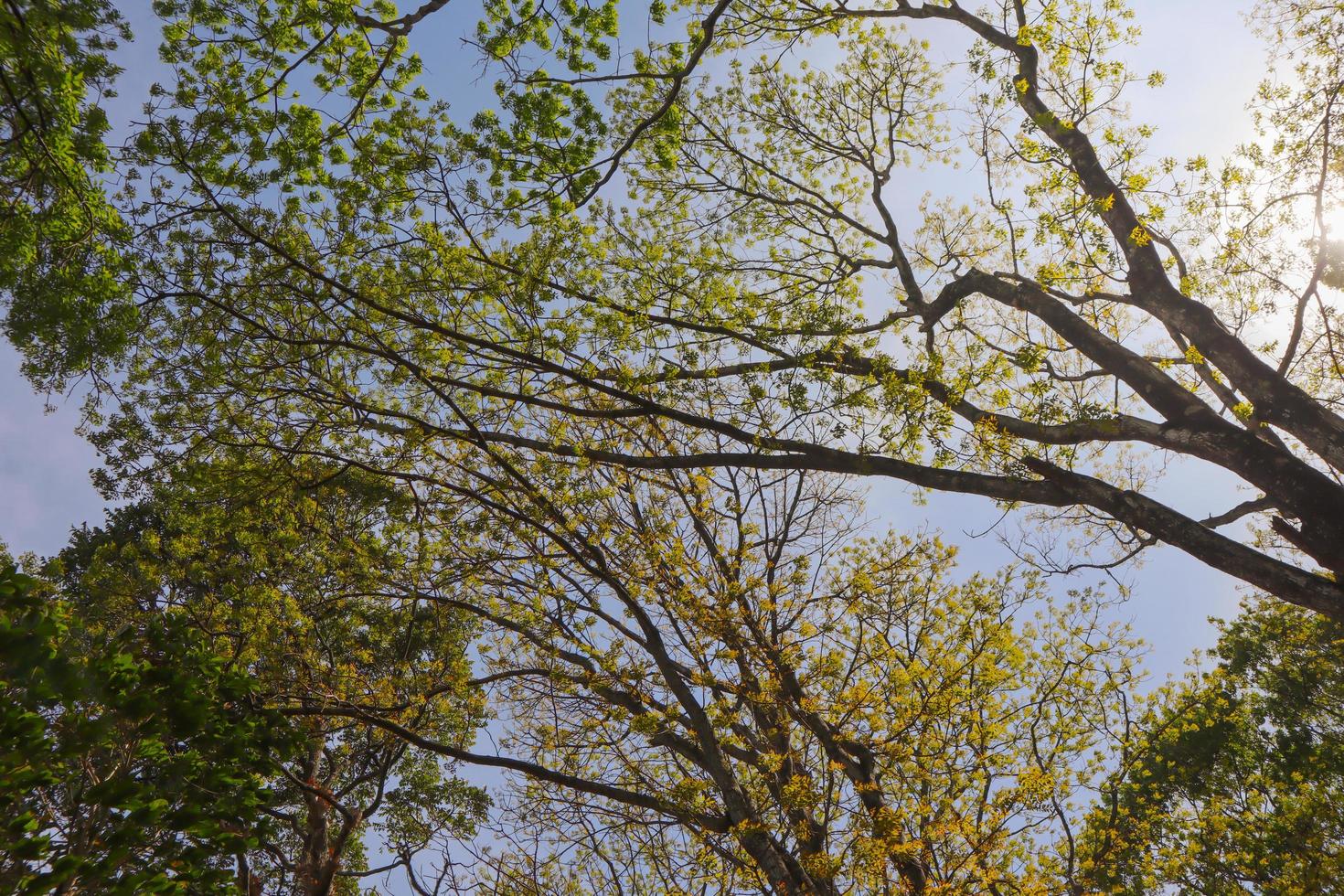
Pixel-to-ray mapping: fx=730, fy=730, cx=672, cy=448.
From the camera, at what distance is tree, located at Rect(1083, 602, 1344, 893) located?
9594 mm

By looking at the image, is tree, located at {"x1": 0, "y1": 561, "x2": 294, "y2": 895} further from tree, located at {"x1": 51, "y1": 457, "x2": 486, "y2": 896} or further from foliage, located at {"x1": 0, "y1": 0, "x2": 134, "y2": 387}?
foliage, located at {"x1": 0, "y1": 0, "x2": 134, "y2": 387}

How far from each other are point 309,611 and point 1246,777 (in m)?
14.8

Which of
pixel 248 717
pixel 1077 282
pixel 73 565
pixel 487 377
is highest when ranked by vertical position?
pixel 73 565

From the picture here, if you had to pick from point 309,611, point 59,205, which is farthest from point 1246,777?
point 59,205

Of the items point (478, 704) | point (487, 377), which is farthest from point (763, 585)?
point (487, 377)

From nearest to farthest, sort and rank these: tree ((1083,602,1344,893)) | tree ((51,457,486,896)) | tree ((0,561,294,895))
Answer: tree ((0,561,294,895)) < tree ((51,457,486,896)) < tree ((1083,602,1344,893))

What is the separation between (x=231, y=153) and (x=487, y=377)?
2.83 meters

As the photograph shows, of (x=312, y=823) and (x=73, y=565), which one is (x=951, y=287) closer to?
(x=312, y=823)

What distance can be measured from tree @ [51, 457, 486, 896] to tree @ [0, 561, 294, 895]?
2.76 ft

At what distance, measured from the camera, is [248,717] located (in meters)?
4.04

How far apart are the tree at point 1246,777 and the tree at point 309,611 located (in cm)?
748

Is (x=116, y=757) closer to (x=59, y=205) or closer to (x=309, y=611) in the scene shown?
(x=59, y=205)

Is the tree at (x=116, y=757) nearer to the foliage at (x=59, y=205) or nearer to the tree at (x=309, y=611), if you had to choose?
the tree at (x=309, y=611)

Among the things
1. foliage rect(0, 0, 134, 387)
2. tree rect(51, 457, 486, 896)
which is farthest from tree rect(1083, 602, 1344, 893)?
foliage rect(0, 0, 134, 387)
